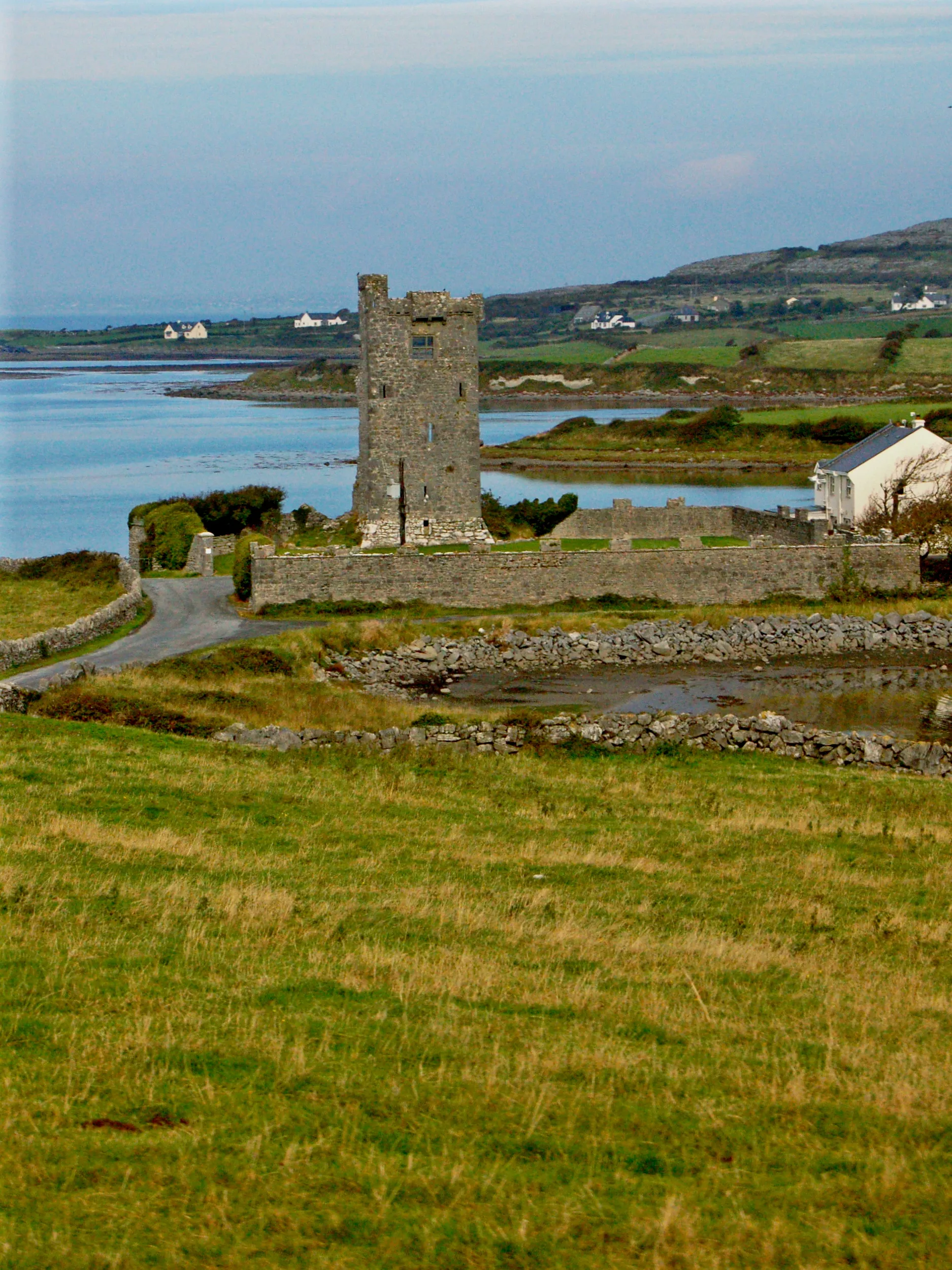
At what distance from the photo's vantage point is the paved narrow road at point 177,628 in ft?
103

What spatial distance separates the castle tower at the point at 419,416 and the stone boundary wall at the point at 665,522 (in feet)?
19.0

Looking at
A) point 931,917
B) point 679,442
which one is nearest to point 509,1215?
point 931,917

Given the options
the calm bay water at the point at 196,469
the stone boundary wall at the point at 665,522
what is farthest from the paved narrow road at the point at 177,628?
the calm bay water at the point at 196,469

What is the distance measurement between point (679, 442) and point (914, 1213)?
368ft

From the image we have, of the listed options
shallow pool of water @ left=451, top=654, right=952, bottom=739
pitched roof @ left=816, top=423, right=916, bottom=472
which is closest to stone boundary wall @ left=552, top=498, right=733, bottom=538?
pitched roof @ left=816, top=423, right=916, bottom=472

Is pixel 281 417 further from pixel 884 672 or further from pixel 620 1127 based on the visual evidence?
pixel 620 1127

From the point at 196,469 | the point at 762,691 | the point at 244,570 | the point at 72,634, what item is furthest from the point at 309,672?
the point at 196,469

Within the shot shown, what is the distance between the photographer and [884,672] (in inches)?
1438

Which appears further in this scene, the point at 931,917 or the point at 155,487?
the point at 155,487

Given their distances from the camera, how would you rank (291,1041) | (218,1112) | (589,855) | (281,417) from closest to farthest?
(218,1112), (291,1041), (589,855), (281,417)

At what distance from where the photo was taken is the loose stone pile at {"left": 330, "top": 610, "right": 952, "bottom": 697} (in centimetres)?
3503

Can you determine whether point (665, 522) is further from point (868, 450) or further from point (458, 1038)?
point (458, 1038)

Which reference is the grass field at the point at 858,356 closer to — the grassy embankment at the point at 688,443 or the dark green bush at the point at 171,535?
the grassy embankment at the point at 688,443

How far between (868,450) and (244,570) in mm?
24201
